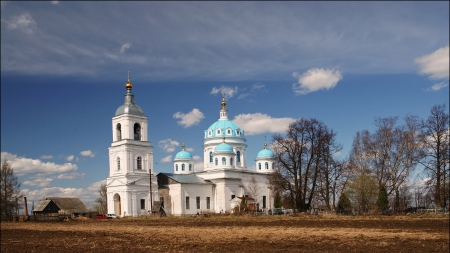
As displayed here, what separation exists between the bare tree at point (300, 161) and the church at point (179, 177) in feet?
34.2

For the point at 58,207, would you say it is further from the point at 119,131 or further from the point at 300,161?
the point at 300,161

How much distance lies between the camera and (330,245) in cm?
1841

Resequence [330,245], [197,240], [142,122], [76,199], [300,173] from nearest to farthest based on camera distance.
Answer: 1. [330,245]
2. [197,240]
3. [300,173]
4. [142,122]
5. [76,199]

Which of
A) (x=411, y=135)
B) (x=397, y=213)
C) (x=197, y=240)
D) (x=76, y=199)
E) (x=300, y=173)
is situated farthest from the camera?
(x=76, y=199)

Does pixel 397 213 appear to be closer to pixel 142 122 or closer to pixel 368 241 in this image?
pixel 368 241

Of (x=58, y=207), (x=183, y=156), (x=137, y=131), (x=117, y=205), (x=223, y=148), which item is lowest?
(x=58, y=207)

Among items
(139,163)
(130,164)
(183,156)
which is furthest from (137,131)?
(183,156)

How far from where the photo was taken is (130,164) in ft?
191

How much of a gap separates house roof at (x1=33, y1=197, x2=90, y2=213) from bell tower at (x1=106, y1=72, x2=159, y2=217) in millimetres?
8535

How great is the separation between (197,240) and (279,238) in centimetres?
365

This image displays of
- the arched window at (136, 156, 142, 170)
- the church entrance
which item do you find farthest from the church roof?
the church entrance

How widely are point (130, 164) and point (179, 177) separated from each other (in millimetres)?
8838

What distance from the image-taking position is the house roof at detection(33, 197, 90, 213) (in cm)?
6512

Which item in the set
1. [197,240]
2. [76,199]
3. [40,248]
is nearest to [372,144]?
[197,240]
